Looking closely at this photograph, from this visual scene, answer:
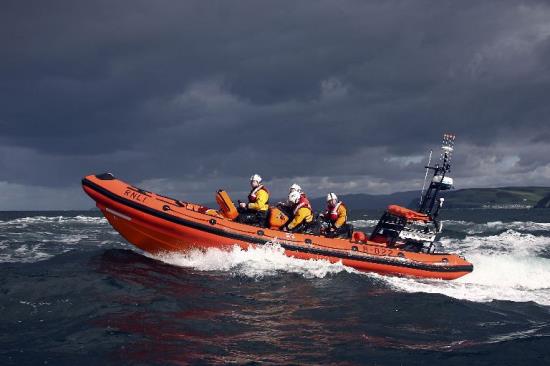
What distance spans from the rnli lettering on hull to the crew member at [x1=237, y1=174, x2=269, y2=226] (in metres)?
2.57

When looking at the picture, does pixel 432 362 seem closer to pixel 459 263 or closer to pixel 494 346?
pixel 494 346

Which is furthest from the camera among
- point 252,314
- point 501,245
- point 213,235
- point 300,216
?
point 501,245

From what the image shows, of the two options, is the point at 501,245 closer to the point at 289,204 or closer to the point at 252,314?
the point at 289,204

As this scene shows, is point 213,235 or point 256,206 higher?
point 256,206

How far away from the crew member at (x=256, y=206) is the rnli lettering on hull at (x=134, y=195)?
2566mm

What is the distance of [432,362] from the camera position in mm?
6133

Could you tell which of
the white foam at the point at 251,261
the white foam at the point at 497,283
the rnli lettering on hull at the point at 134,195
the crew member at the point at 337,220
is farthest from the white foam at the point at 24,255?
the white foam at the point at 497,283

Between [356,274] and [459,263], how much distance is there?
3.48 meters

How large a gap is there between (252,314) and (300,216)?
509 cm

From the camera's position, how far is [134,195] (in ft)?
40.3

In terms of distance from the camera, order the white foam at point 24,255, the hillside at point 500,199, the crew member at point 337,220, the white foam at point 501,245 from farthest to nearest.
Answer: the hillside at point 500,199
the white foam at point 501,245
the white foam at point 24,255
the crew member at point 337,220

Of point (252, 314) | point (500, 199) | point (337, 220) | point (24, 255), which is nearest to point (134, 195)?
point (337, 220)

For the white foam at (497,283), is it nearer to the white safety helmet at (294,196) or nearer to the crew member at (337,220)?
the crew member at (337,220)

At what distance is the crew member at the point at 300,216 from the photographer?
12.8 m
